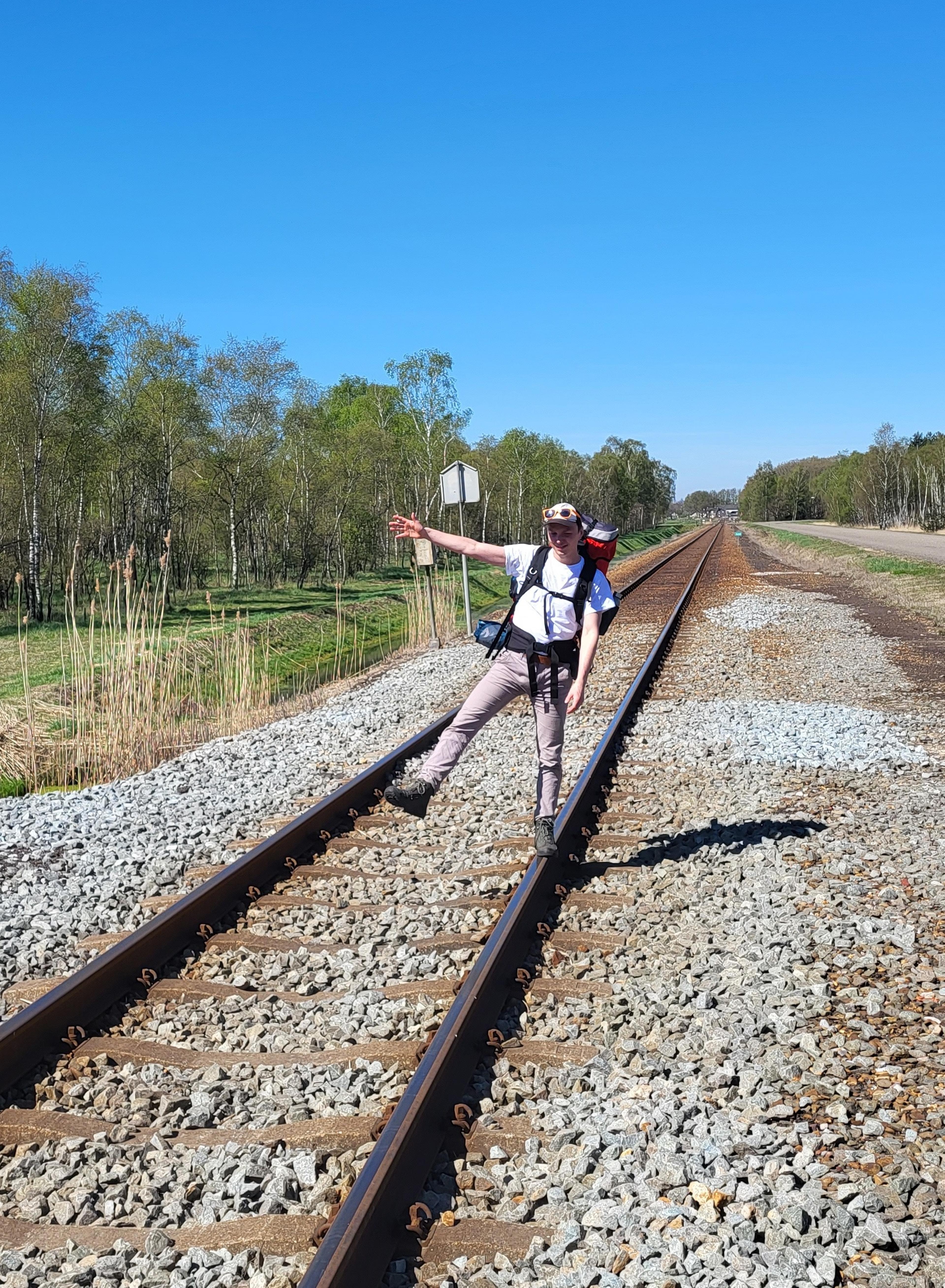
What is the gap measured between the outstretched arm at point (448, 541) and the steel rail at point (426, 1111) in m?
1.58

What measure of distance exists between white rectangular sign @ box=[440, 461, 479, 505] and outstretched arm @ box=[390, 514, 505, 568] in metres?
10.8

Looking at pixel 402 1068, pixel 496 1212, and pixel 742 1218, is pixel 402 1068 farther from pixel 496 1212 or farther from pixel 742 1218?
pixel 742 1218

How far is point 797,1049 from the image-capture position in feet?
12.0

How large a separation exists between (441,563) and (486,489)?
905 centimetres

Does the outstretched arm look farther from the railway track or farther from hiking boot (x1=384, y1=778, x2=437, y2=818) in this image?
the railway track

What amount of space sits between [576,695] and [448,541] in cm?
105

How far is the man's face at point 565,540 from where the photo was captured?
5.07m

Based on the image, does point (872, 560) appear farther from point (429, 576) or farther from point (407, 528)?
point (407, 528)

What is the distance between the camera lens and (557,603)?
208 inches

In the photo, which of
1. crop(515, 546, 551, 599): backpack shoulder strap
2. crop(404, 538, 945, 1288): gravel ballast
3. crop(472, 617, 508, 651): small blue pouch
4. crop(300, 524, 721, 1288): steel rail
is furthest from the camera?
crop(472, 617, 508, 651): small blue pouch

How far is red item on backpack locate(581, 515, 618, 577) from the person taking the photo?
16.9 ft

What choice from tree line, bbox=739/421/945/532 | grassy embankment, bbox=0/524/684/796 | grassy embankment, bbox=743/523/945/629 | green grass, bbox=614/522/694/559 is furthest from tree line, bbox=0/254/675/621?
tree line, bbox=739/421/945/532

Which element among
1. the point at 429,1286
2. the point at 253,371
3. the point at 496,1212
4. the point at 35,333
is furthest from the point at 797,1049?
the point at 253,371

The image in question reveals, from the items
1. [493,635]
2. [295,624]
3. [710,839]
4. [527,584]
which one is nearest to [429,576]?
[295,624]
